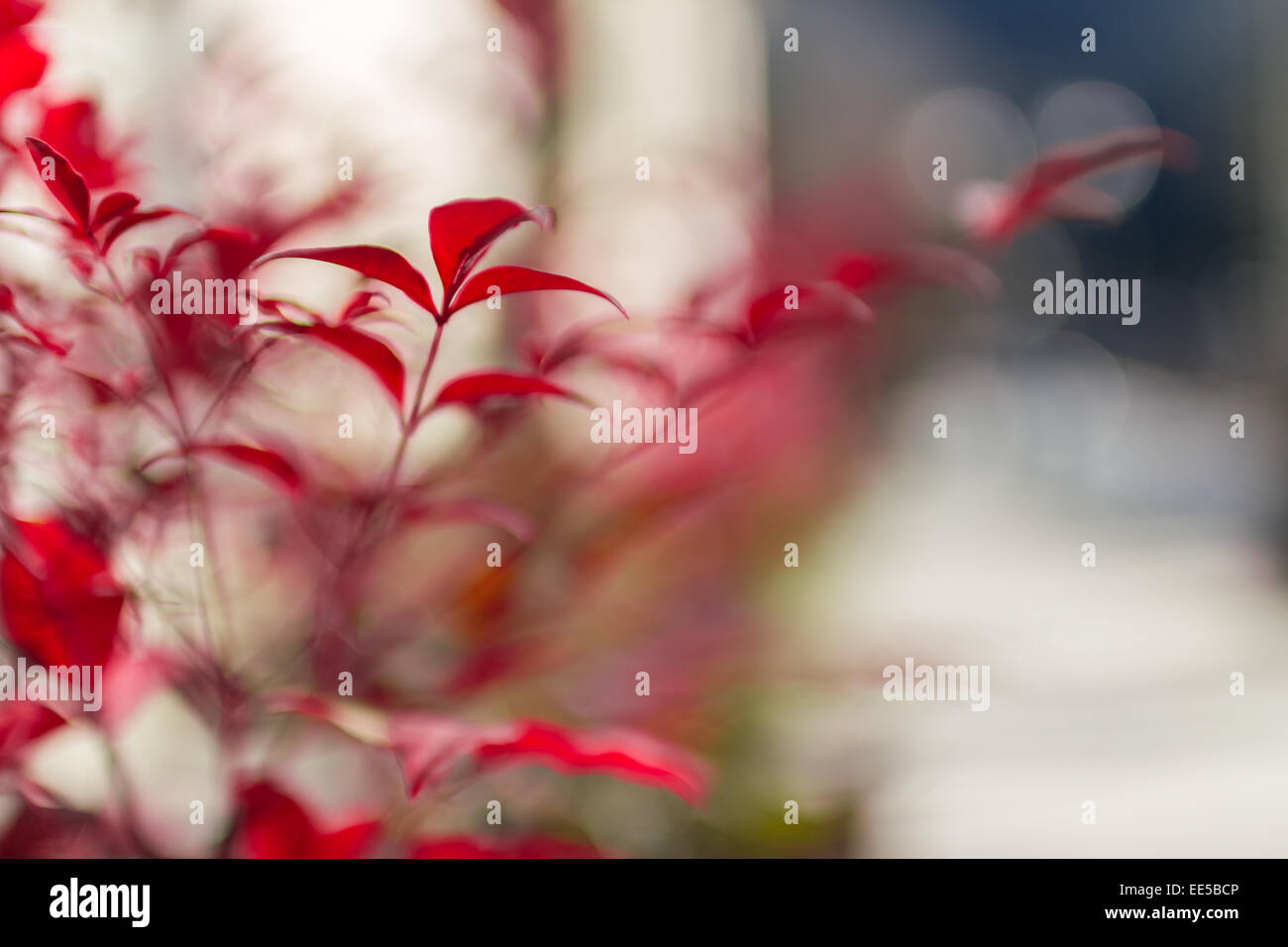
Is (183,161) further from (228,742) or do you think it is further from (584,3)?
(228,742)

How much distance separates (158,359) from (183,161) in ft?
1.85

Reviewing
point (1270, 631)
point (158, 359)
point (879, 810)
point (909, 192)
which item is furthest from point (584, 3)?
point (1270, 631)

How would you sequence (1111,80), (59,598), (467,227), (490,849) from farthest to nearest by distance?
(1111,80), (490,849), (59,598), (467,227)

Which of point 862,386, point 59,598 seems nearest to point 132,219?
point 59,598

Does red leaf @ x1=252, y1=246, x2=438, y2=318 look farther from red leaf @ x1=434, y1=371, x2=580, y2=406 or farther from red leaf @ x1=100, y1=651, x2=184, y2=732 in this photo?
red leaf @ x1=100, y1=651, x2=184, y2=732

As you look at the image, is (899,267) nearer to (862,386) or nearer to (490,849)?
(490,849)

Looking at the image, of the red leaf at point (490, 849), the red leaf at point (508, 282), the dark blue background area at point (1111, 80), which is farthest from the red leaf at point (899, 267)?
the dark blue background area at point (1111, 80)

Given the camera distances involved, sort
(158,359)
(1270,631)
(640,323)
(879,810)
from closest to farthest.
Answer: (158,359), (640,323), (879,810), (1270,631)

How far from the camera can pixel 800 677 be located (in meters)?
1.11

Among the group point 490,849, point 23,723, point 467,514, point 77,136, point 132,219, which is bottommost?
point 490,849

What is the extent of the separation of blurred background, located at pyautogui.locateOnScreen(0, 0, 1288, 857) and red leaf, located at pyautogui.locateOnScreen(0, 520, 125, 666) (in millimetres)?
277

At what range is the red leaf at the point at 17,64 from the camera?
575 millimetres

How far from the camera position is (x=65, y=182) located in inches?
18.5

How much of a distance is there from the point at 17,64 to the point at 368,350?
0.31m
